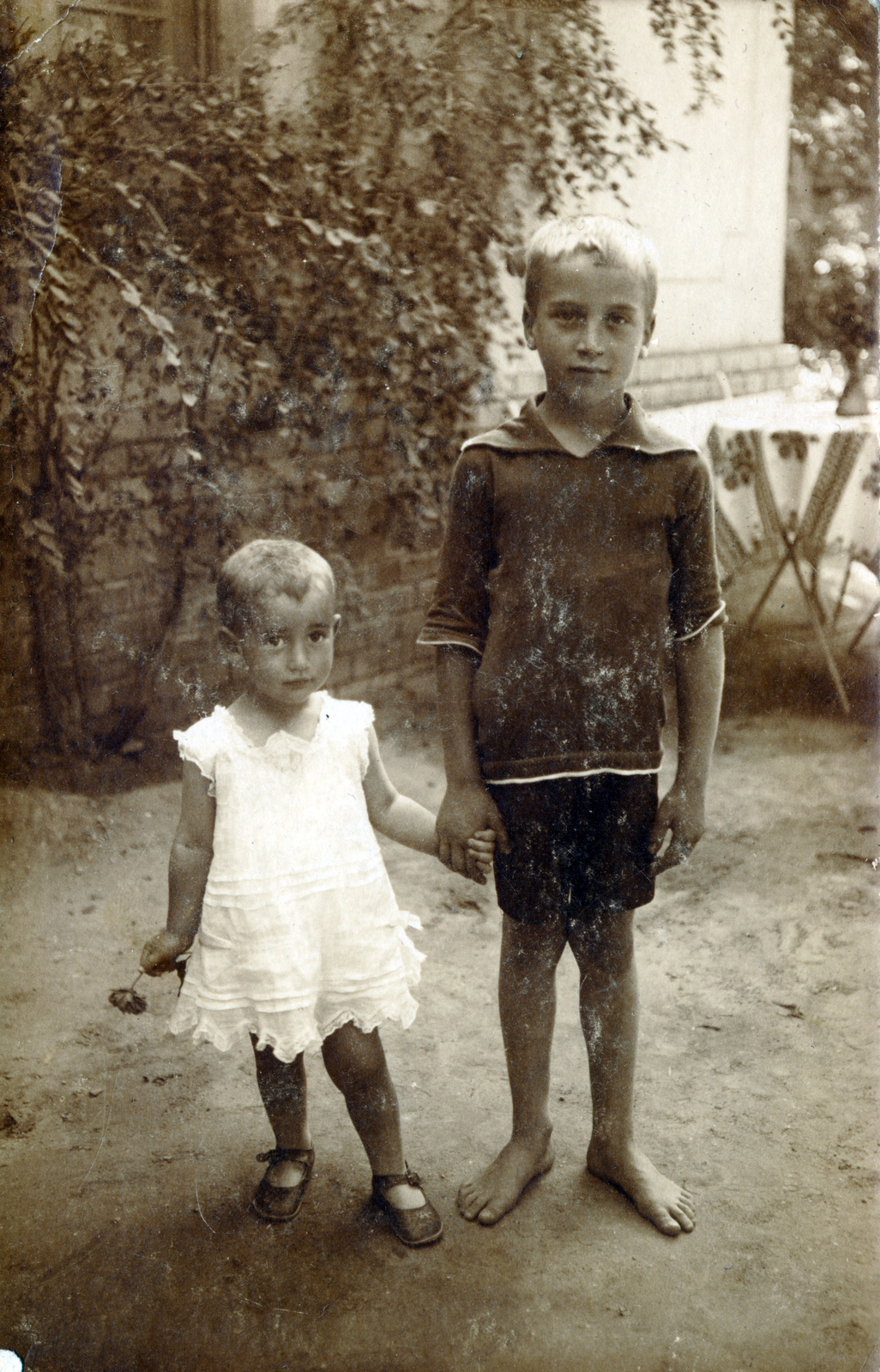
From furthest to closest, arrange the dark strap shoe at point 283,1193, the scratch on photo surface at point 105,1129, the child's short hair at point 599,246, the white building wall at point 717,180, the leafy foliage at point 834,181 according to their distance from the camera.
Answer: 1. the leafy foliage at point 834,181
2. the white building wall at point 717,180
3. the scratch on photo surface at point 105,1129
4. the dark strap shoe at point 283,1193
5. the child's short hair at point 599,246

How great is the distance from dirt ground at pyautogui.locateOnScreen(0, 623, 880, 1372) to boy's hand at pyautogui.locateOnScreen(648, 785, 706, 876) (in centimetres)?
73

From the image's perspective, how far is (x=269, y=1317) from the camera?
1951 millimetres

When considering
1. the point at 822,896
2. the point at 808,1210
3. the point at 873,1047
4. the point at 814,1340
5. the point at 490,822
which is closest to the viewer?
the point at 814,1340

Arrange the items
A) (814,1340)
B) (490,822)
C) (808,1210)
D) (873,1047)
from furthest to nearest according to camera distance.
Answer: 1. (873,1047)
2. (808,1210)
3. (490,822)
4. (814,1340)

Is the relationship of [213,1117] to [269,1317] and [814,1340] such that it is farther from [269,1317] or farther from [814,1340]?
Answer: [814,1340]

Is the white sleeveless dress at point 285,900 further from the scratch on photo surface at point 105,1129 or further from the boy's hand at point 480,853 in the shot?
the scratch on photo surface at point 105,1129

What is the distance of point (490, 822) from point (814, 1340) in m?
1.05

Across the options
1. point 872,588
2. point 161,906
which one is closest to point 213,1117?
point 161,906

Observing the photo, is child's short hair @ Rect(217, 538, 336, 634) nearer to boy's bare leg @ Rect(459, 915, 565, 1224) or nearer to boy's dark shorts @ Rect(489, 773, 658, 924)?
boy's dark shorts @ Rect(489, 773, 658, 924)

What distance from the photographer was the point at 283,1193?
2189mm

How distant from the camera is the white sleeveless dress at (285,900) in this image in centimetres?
195

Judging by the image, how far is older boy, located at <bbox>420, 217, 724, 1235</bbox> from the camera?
1928 millimetres

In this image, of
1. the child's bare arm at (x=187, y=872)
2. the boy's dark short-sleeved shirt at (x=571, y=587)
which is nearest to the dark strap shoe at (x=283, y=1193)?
the child's bare arm at (x=187, y=872)

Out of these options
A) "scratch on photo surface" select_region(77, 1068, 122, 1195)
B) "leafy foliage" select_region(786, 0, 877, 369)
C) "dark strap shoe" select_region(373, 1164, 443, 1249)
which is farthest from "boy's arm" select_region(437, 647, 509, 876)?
"leafy foliage" select_region(786, 0, 877, 369)
